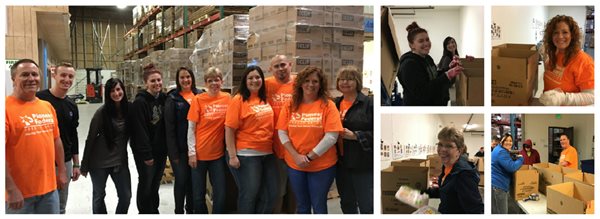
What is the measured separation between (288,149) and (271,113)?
32 centimetres

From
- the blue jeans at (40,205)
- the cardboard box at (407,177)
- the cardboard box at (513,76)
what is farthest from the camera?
the cardboard box at (407,177)

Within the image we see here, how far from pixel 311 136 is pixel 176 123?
107 centimetres

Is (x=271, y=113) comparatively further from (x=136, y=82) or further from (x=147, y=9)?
(x=147, y=9)

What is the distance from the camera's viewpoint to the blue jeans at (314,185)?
8.54 ft

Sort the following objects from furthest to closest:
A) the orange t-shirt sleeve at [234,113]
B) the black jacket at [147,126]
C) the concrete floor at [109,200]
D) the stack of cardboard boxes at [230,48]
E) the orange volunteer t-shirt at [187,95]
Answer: the stack of cardboard boxes at [230,48], the concrete floor at [109,200], the orange volunteer t-shirt at [187,95], the black jacket at [147,126], the orange t-shirt sleeve at [234,113]

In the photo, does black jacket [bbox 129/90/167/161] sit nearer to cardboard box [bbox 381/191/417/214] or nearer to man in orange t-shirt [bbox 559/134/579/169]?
cardboard box [bbox 381/191/417/214]

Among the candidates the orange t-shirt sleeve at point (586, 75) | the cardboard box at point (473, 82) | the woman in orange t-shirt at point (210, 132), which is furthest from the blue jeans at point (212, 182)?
the orange t-shirt sleeve at point (586, 75)

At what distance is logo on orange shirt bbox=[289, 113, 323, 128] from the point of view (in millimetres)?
2521

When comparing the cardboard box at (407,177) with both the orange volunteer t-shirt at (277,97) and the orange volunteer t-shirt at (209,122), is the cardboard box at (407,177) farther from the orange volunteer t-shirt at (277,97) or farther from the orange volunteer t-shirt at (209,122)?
the orange volunteer t-shirt at (209,122)

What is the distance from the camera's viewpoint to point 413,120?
8.50 ft

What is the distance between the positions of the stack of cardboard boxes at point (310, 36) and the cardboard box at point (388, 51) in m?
1.00

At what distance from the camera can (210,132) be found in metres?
2.89

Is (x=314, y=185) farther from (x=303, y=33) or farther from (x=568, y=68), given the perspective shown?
(x=568, y=68)

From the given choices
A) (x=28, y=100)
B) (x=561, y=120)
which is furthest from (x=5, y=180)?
(x=561, y=120)
